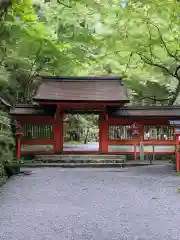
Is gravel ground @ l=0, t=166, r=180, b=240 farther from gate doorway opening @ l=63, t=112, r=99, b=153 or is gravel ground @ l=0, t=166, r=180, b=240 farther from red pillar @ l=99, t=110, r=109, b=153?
gate doorway opening @ l=63, t=112, r=99, b=153

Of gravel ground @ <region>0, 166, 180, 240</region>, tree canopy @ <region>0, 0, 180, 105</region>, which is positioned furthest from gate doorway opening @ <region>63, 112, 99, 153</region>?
gravel ground @ <region>0, 166, 180, 240</region>

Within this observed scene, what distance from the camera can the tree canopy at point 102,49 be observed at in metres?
13.7

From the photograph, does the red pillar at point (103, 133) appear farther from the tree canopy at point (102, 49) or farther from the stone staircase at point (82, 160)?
the tree canopy at point (102, 49)

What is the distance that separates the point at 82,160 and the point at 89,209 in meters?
9.18

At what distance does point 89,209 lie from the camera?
657cm

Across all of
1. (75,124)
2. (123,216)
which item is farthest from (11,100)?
(123,216)

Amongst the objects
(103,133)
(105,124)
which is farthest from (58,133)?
(105,124)

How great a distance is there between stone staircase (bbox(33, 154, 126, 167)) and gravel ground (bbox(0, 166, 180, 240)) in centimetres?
429

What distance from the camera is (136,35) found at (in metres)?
16.5

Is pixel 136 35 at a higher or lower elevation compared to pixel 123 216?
higher

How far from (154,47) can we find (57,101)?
6435 mm

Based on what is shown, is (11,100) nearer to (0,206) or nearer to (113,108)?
(113,108)

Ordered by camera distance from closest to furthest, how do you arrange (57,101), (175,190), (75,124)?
(175,190)
(57,101)
(75,124)

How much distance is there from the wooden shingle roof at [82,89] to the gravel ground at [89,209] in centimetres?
627
